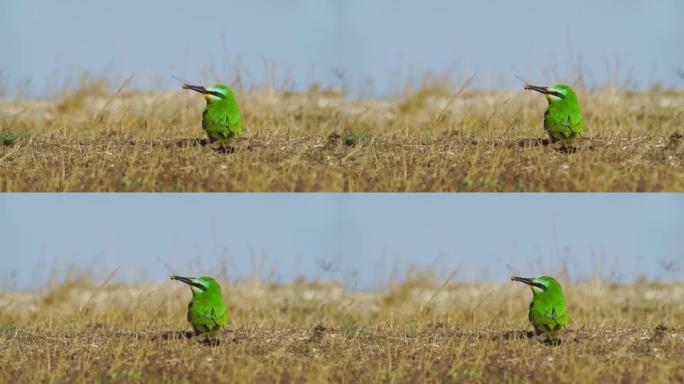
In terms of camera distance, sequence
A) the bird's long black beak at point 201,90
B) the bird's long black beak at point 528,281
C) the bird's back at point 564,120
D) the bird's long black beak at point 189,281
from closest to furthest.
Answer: the bird's long black beak at point 189,281 < the bird's long black beak at point 528,281 < the bird's long black beak at point 201,90 < the bird's back at point 564,120

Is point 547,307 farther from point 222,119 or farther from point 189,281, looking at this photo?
point 222,119

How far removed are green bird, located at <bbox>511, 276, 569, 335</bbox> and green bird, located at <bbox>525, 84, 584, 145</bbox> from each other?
4.00 ft

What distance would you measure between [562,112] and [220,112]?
107 inches

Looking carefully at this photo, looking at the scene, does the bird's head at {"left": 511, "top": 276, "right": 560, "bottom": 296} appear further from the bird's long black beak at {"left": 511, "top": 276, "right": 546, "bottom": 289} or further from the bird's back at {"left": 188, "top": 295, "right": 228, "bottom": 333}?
the bird's back at {"left": 188, "top": 295, "right": 228, "bottom": 333}

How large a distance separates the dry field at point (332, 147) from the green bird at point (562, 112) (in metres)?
0.20

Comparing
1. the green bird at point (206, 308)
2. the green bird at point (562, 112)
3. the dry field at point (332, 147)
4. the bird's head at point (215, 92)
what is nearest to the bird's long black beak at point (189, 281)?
the green bird at point (206, 308)

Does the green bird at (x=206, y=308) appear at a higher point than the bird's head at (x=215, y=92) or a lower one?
lower

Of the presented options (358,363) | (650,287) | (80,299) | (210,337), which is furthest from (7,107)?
(650,287)

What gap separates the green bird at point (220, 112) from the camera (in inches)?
413

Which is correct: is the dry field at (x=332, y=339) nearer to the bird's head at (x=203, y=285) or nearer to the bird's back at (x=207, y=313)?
the bird's back at (x=207, y=313)

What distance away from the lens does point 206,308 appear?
10180 millimetres

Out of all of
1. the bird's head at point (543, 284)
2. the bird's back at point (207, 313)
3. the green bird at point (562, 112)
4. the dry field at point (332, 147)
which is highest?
the green bird at point (562, 112)

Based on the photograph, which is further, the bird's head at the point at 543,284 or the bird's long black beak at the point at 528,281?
the bird's head at the point at 543,284

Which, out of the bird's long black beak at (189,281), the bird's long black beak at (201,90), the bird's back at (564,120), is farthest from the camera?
the bird's back at (564,120)
